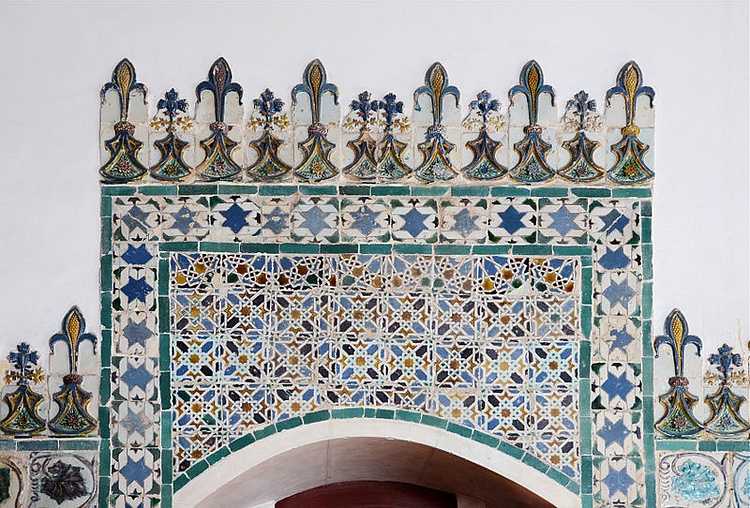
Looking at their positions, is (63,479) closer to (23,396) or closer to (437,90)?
(23,396)

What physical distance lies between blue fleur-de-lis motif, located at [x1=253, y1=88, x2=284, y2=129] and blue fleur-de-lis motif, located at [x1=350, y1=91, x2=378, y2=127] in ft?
0.64

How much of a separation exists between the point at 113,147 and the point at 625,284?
1371 millimetres

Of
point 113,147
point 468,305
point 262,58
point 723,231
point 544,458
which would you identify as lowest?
point 544,458

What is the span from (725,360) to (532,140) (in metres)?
0.74

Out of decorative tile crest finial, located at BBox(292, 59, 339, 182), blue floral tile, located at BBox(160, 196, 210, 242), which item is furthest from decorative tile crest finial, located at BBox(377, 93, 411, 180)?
blue floral tile, located at BBox(160, 196, 210, 242)

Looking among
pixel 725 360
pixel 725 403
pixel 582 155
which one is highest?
pixel 582 155

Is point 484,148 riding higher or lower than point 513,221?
higher

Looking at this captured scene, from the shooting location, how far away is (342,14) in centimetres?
275

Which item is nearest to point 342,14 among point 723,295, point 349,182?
point 349,182

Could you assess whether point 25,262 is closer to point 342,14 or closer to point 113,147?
point 113,147

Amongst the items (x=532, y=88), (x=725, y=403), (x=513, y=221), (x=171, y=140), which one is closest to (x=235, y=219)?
(x=171, y=140)

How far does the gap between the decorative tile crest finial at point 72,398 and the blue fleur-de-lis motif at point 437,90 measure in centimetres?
105

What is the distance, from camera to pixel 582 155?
270cm

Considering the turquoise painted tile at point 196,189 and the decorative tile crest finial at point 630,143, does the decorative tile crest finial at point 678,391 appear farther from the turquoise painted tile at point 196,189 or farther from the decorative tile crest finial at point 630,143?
the turquoise painted tile at point 196,189
